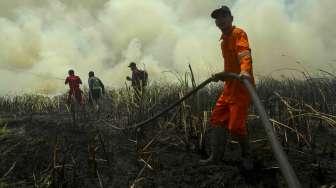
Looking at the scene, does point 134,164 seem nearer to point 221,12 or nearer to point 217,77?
point 217,77

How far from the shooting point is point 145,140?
5.36 metres

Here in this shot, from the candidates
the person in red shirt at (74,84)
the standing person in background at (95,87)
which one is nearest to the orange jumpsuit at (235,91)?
the standing person in background at (95,87)

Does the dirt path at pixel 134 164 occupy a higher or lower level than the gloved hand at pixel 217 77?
lower

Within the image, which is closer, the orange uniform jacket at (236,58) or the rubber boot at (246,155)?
the orange uniform jacket at (236,58)

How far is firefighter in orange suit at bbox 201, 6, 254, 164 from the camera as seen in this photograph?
427 cm

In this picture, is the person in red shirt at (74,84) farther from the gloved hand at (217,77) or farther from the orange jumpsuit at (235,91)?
the gloved hand at (217,77)

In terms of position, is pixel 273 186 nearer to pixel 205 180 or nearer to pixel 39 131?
pixel 205 180

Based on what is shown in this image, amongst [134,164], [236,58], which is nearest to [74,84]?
[134,164]

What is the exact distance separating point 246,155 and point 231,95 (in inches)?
24.5

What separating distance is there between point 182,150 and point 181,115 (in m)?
0.69

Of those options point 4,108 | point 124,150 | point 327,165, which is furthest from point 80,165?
point 4,108

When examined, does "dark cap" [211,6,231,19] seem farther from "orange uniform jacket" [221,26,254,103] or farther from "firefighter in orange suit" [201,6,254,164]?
"orange uniform jacket" [221,26,254,103]

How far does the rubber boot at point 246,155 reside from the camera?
4.34 metres

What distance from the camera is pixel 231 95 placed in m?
4.38
